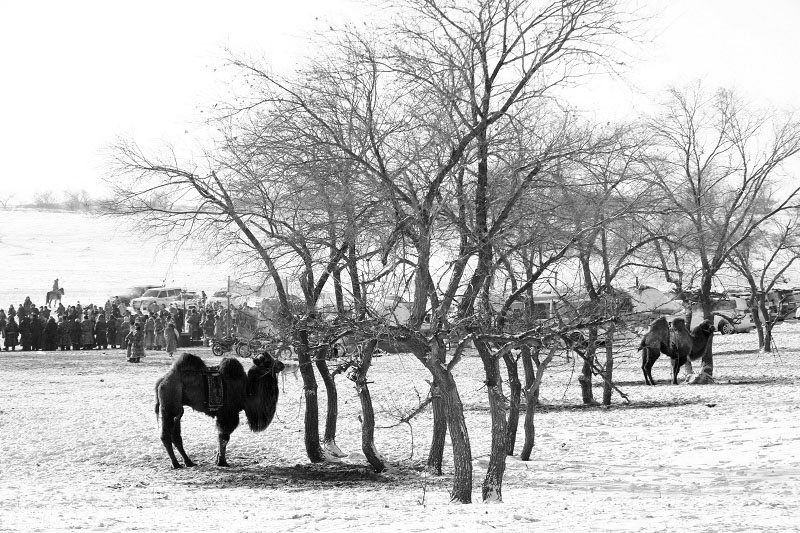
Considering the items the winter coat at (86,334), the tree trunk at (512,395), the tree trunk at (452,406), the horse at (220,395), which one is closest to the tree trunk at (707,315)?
the tree trunk at (512,395)

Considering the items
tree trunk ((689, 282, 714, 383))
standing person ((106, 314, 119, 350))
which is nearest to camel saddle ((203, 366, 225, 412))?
tree trunk ((689, 282, 714, 383))

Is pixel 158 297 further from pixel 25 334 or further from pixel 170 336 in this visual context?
pixel 170 336

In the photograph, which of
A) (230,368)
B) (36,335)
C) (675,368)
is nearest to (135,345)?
(36,335)

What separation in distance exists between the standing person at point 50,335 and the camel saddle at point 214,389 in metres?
26.2

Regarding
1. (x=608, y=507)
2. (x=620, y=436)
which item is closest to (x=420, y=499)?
(x=608, y=507)

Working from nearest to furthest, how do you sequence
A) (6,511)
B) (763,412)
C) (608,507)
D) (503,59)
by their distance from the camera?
(608,507), (6,511), (503,59), (763,412)

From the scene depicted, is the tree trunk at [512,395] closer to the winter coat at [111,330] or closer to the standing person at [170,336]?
the standing person at [170,336]

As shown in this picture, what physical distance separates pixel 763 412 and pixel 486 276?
810 centimetres

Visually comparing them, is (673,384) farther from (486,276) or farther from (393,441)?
(486,276)

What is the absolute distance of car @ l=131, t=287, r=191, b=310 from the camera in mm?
58250

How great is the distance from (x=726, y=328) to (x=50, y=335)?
26681 mm

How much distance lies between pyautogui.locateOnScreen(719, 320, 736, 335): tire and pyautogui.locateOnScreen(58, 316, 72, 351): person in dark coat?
25745 mm

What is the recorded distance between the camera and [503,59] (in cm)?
1144

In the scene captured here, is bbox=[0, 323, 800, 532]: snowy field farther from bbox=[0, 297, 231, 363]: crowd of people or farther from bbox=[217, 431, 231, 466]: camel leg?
bbox=[0, 297, 231, 363]: crowd of people
